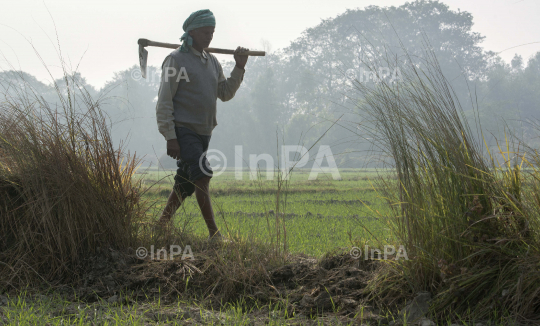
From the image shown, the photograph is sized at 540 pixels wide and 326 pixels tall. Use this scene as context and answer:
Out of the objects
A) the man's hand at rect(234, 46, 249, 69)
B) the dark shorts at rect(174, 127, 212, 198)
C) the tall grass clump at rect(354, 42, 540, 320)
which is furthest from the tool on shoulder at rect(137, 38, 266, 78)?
the tall grass clump at rect(354, 42, 540, 320)

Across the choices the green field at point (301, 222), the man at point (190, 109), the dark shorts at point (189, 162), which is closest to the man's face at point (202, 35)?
the man at point (190, 109)

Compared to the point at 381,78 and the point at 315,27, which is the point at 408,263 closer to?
the point at 381,78

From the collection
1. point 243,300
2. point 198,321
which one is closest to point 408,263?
point 243,300

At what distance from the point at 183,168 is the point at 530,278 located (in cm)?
266

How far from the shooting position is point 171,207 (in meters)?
3.63

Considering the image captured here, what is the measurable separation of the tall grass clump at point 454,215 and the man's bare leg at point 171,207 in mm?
1757

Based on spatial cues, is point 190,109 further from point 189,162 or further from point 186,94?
point 189,162

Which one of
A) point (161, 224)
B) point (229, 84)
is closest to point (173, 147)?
point (161, 224)

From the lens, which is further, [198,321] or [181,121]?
[181,121]

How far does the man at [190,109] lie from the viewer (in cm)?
364

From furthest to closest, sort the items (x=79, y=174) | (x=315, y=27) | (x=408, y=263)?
(x=315, y=27) → (x=79, y=174) → (x=408, y=263)

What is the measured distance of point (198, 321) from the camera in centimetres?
234

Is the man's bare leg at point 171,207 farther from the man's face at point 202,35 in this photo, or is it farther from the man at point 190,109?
the man's face at point 202,35

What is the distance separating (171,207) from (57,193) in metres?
0.91
